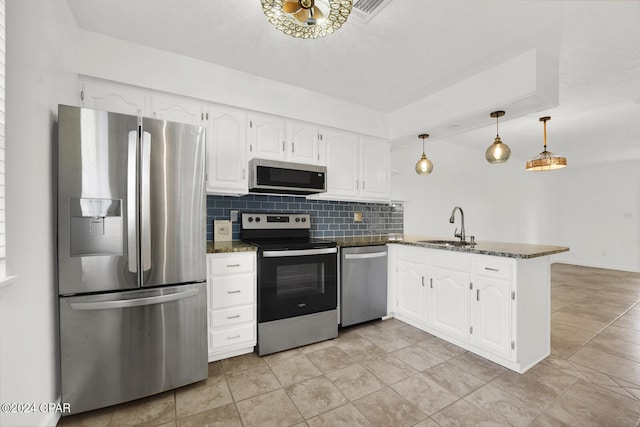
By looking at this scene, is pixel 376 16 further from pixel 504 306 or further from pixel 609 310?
pixel 609 310

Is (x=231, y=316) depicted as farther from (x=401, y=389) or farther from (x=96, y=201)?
(x=401, y=389)

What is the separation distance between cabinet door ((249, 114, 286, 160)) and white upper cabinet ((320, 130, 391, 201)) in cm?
52

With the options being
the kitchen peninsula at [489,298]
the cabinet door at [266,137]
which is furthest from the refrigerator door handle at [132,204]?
the kitchen peninsula at [489,298]

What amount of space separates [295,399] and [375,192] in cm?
239

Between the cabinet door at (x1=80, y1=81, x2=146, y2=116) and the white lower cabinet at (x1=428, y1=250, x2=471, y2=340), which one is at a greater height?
the cabinet door at (x1=80, y1=81, x2=146, y2=116)

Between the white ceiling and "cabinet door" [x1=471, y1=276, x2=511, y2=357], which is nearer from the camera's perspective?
the white ceiling

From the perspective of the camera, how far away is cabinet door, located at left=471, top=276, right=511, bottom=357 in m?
2.22

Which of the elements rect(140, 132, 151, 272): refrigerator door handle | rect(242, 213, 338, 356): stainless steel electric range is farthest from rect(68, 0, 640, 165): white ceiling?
rect(242, 213, 338, 356): stainless steel electric range

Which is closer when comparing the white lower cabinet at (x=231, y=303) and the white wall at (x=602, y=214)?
the white lower cabinet at (x=231, y=303)

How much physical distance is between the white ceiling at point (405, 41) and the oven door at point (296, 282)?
167cm

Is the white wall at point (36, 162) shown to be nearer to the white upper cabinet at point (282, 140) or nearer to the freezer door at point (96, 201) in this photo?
the freezer door at point (96, 201)

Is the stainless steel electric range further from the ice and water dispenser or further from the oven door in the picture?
the ice and water dispenser

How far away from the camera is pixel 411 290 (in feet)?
10.0

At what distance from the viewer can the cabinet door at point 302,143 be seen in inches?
115
